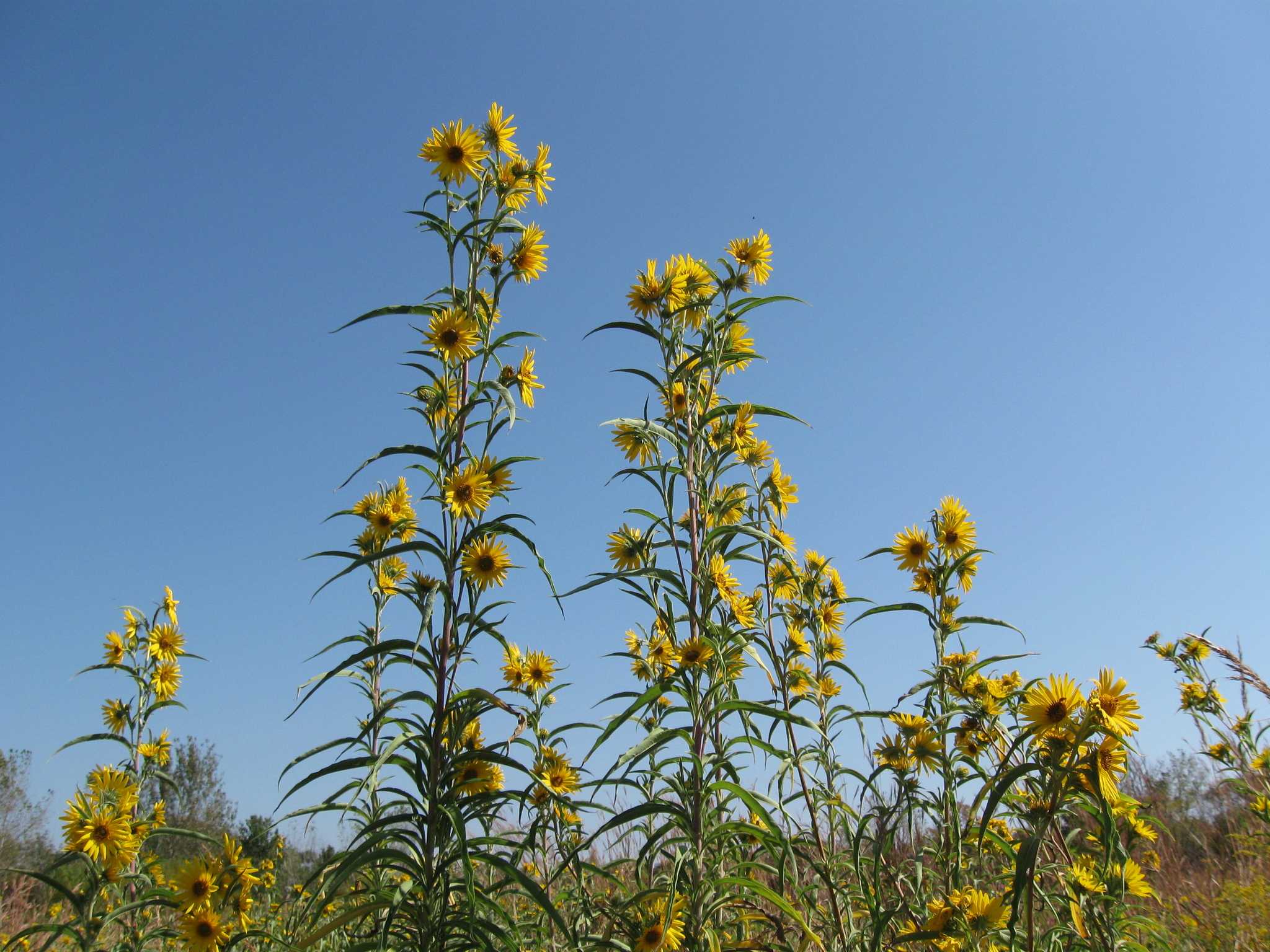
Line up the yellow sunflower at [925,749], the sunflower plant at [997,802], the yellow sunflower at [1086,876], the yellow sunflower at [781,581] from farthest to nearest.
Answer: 1. the yellow sunflower at [781,581]
2. the yellow sunflower at [925,749]
3. the yellow sunflower at [1086,876]
4. the sunflower plant at [997,802]

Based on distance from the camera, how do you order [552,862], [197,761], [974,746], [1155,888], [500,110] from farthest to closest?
[197,761] < [1155,888] < [552,862] < [974,746] < [500,110]

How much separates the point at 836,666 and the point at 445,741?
1.59 m

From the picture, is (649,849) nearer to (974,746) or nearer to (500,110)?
(974,746)

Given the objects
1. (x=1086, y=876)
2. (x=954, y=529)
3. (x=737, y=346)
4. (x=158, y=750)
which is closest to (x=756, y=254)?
(x=737, y=346)

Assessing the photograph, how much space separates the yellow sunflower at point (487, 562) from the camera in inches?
91.9

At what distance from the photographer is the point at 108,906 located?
278 centimetres

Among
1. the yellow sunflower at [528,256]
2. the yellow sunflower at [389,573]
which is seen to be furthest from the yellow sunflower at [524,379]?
the yellow sunflower at [389,573]

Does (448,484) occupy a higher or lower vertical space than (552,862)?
higher

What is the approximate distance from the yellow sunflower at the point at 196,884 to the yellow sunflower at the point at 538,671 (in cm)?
146

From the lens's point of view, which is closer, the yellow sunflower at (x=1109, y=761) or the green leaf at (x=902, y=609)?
the yellow sunflower at (x=1109, y=761)

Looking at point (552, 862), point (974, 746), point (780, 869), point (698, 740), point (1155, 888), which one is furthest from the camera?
point (1155, 888)

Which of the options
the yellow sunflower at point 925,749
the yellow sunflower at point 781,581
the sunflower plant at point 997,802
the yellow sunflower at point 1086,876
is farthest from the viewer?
the yellow sunflower at point 781,581

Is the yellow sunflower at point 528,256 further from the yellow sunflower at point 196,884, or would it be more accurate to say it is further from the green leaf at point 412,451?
the yellow sunflower at point 196,884

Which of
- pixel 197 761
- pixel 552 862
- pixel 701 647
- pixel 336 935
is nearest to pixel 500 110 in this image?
pixel 701 647
